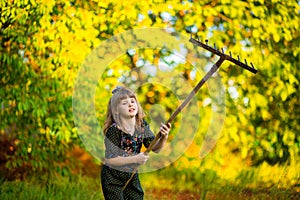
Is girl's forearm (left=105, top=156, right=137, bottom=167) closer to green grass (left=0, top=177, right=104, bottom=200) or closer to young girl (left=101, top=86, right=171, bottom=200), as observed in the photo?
young girl (left=101, top=86, right=171, bottom=200)

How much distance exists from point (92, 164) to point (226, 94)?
1.78m

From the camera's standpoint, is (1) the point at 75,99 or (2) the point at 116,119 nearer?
(2) the point at 116,119

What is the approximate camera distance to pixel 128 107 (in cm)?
263

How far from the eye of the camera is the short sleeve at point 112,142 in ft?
8.54

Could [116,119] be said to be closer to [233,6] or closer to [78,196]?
[78,196]

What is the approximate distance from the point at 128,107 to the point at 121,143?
181 millimetres

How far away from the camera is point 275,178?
178 inches

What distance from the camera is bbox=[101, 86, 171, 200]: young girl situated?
262cm

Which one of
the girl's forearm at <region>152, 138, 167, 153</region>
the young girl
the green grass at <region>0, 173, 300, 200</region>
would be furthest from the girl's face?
the green grass at <region>0, 173, 300, 200</region>

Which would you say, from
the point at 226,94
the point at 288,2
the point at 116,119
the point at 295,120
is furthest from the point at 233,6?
the point at 116,119

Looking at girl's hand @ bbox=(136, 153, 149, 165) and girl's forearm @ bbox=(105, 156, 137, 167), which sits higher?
girl's hand @ bbox=(136, 153, 149, 165)

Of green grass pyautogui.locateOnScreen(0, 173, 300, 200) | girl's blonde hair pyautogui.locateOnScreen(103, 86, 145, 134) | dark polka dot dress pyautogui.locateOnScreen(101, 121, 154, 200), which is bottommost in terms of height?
green grass pyautogui.locateOnScreen(0, 173, 300, 200)

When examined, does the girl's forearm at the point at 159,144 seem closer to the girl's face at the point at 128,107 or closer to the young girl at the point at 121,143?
the young girl at the point at 121,143

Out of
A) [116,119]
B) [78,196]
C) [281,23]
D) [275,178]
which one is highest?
[116,119]
